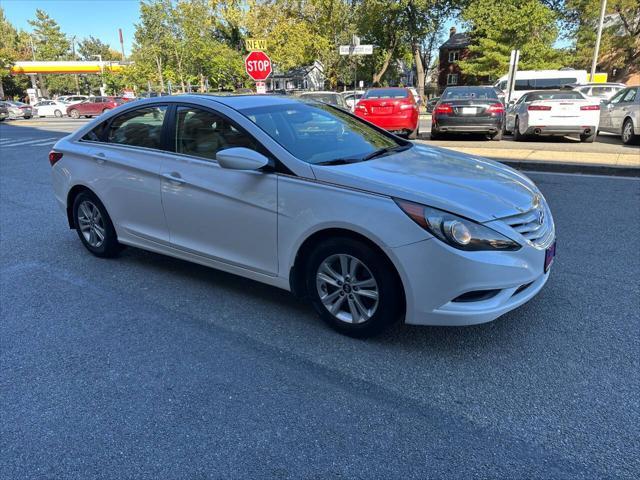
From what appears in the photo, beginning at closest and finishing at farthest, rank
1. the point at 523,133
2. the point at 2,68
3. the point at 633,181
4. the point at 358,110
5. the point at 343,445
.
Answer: the point at 343,445, the point at 633,181, the point at 523,133, the point at 358,110, the point at 2,68

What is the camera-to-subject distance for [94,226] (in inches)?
195

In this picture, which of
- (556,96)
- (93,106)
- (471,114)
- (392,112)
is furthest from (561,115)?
(93,106)

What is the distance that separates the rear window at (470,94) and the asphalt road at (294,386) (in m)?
9.66

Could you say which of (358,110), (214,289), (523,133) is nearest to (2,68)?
(358,110)

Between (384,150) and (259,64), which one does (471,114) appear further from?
(384,150)

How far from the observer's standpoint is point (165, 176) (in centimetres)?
406

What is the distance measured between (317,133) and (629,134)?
37.3ft

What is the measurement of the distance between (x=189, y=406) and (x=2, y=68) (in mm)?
68001

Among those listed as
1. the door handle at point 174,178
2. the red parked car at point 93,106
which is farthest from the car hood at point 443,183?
the red parked car at point 93,106

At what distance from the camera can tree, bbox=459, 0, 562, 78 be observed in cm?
3903

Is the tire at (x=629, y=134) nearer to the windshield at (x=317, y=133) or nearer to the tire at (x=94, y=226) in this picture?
the windshield at (x=317, y=133)

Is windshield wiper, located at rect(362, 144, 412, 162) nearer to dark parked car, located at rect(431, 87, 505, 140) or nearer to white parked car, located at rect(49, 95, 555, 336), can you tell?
white parked car, located at rect(49, 95, 555, 336)

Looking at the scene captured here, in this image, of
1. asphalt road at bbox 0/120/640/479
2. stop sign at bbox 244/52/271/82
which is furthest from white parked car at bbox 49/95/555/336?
stop sign at bbox 244/52/271/82

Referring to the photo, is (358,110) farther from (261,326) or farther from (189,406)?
(189,406)
